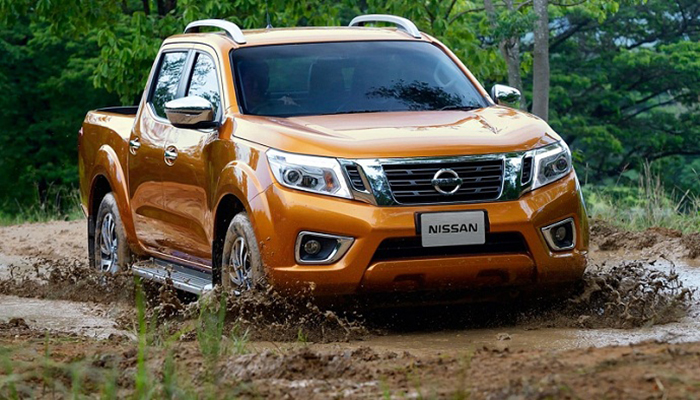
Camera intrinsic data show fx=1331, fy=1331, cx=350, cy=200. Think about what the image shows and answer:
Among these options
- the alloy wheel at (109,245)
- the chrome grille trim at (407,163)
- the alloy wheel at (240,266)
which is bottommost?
the alloy wheel at (109,245)

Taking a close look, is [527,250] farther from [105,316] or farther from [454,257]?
[105,316]

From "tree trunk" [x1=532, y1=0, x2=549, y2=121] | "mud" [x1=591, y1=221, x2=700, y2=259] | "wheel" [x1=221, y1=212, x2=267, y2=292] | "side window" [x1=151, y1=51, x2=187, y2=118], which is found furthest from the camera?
"tree trunk" [x1=532, y1=0, x2=549, y2=121]

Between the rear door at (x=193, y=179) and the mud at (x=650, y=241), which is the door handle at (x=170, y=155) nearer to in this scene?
the rear door at (x=193, y=179)

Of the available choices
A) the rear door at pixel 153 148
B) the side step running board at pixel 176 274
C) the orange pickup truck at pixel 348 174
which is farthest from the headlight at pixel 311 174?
the rear door at pixel 153 148

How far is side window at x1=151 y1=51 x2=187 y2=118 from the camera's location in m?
8.73

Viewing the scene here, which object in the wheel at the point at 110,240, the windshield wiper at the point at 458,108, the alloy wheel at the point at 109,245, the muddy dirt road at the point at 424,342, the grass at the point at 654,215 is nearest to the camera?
the muddy dirt road at the point at 424,342

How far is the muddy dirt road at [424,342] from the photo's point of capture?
163 inches

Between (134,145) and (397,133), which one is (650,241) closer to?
(134,145)

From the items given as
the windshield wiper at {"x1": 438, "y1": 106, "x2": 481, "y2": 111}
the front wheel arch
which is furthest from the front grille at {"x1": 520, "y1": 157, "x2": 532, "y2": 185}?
the front wheel arch

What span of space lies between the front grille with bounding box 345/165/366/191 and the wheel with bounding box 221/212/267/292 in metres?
0.63

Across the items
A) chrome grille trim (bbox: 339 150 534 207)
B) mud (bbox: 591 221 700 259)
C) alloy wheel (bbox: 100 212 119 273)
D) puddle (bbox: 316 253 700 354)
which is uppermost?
chrome grille trim (bbox: 339 150 534 207)

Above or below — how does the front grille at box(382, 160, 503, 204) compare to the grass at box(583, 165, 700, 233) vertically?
above

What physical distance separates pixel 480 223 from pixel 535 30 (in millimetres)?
10412

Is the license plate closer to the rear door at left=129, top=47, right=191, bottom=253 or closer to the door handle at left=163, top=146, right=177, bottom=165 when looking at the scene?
the door handle at left=163, top=146, right=177, bottom=165
